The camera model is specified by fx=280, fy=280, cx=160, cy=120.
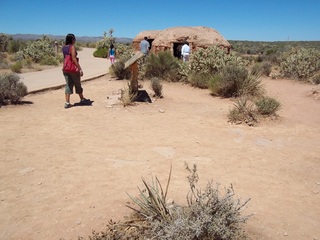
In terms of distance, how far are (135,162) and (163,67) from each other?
26.4 feet

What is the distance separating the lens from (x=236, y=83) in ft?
28.8

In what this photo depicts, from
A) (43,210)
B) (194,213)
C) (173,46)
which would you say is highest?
(173,46)

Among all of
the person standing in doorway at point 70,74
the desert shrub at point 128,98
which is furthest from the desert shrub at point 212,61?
the person standing in doorway at point 70,74

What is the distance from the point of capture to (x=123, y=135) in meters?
5.21

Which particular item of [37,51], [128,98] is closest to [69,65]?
[128,98]

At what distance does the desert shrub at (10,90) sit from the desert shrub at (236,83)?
227 inches

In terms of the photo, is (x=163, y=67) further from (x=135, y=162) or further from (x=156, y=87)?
(x=135, y=162)

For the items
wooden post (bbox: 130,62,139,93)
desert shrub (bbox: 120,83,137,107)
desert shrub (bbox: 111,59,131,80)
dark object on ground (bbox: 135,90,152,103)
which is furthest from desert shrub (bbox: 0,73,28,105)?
desert shrub (bbox: 111,59,131,80)

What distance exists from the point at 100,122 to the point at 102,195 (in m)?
2.93

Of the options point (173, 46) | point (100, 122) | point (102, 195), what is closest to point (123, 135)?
point (100, 122)

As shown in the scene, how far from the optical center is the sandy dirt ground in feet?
9.23

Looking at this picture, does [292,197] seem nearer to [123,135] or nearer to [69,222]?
[69,222]

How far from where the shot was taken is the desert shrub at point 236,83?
875 centimetres

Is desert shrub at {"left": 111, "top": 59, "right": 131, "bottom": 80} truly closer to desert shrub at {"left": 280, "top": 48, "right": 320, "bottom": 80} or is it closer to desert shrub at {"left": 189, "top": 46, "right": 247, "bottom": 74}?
desert shrub at {"left": 189, "top": 46, "right": 247, "bottom": 74}
